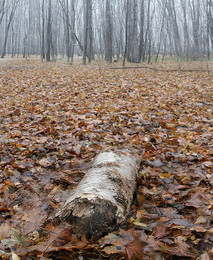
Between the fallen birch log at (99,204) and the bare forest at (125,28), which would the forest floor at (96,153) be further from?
the bare forest at (125,28)

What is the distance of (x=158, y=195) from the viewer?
2109 millimetres

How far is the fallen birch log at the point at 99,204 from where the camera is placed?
4.97ft

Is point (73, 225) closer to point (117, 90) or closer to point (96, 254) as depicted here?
point (96, 254)

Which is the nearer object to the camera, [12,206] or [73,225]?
[73,225]

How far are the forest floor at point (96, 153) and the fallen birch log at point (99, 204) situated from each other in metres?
0.07

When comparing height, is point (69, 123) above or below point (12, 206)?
above

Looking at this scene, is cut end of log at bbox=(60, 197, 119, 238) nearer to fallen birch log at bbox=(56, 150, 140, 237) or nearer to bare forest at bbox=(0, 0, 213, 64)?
fallen birch log at bbox=(56, 150, 140, 237)

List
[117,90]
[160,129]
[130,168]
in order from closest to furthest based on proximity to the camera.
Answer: [130,168] → [160,129] → [117,90]

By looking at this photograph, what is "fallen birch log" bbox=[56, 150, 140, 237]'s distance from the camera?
1514mm

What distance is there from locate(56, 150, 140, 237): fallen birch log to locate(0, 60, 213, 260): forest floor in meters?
0.07

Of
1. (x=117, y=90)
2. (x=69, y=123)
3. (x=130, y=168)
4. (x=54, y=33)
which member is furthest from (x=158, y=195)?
(x=54, y=33)

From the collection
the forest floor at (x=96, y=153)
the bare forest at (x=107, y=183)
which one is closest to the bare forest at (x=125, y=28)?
the forest floor at (x=96, y=153)

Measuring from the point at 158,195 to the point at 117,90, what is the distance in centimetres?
549

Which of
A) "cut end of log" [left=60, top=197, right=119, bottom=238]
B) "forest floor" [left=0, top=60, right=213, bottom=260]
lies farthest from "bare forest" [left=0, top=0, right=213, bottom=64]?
"cut end of log" [left=60, top=197, right=119, bottom=238]
